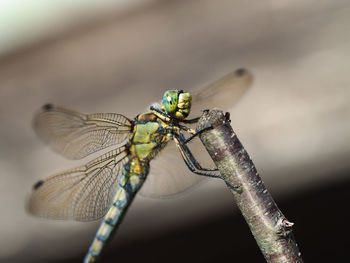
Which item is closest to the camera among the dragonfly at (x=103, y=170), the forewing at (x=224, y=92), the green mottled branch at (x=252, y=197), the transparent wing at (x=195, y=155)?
the green mottled branch at (x=252, y=197)

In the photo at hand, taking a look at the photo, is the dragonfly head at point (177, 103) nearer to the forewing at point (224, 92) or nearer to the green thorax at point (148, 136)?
the green thorax at point (148, 136)

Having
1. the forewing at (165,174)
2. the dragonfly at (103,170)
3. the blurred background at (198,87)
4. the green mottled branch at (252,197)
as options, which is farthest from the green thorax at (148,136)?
the green mottled branch at (252,197)

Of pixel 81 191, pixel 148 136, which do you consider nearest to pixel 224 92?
pixel 148 136

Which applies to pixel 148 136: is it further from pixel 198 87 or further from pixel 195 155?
pixel 198 87

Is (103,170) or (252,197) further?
(103,170)

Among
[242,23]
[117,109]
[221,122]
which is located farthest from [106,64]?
[221,122]

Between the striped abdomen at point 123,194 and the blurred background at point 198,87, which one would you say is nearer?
the striped abdomen at point 123,194
